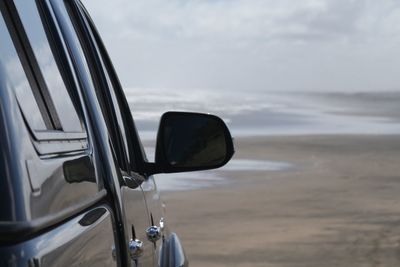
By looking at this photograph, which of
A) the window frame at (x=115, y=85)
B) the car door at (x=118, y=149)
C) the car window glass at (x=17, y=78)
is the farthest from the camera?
the window frame at (x=115, y=85)

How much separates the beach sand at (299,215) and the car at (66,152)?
203 inches

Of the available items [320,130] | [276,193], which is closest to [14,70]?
[276,193]

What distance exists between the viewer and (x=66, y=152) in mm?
1663

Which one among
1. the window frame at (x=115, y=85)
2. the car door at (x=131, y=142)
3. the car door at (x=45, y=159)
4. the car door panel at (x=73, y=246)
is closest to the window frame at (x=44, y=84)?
the car door at (x=45, y=159)

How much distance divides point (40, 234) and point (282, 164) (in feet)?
57.2

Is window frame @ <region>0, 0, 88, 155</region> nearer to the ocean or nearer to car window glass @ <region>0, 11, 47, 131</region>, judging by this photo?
car window glass @ <region>0, 11, 47, 131</region>

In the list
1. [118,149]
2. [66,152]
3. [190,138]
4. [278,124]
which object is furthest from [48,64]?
[278,124]

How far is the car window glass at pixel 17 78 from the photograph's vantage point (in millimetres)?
1422

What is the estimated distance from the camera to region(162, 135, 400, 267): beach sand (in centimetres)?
833

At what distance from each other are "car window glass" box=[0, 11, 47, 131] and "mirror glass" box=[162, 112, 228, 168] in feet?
4.09

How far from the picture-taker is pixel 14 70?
1.47m

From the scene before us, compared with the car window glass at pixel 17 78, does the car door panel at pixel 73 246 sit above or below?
below

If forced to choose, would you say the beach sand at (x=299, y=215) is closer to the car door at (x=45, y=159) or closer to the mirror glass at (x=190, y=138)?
the mirror glass at (x=190, y=138)

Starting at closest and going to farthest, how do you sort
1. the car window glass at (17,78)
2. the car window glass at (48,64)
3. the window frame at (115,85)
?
1. the car window glass at (17,78)
2. the car window glass at (48,64)
3. the window frame at (115,85)
